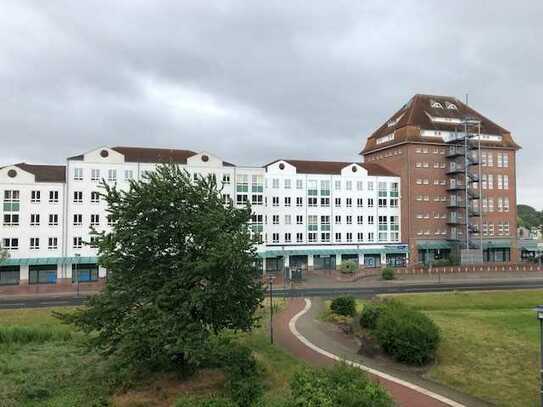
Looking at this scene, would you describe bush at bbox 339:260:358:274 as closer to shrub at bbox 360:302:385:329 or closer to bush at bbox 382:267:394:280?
bush at bbox 382:267:394:280

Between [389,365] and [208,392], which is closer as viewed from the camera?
[208,392]

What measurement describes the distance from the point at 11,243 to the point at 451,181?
210 ft

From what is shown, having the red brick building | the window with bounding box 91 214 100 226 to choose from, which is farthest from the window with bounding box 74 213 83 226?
the red brick building

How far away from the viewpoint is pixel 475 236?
7894 cm

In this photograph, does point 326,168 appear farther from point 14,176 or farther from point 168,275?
point 168,275

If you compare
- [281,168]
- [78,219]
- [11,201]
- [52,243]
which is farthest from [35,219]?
[281,168]

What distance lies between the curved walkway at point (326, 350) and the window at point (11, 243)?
122ft

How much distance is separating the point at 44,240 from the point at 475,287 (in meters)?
50.1

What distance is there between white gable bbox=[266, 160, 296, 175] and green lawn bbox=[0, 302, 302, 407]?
4592 cm

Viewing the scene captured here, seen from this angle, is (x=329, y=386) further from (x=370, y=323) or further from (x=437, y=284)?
(x=437, y=284)

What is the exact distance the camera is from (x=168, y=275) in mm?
18125

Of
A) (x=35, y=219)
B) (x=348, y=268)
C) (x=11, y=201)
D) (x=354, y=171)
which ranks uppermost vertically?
(x=354, y=171)

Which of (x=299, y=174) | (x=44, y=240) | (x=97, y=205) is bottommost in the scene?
(x=44, y=240)

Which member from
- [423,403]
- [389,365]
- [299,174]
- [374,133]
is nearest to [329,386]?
[423,403]
